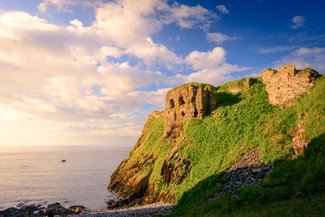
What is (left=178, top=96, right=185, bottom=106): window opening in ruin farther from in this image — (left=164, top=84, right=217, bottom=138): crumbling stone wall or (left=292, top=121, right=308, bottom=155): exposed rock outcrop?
(left=292, top=121, right=308, bottom=155): exposed rock outcrop

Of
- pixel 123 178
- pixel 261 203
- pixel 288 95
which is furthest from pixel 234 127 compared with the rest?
pixel 123 178

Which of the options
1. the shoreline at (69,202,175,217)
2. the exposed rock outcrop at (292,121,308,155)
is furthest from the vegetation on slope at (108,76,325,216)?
the shoreline at (69,202,175,217)

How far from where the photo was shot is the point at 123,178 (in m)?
80.2

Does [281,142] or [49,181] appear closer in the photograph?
[281,142]

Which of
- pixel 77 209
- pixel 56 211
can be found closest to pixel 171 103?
pixel 77 209

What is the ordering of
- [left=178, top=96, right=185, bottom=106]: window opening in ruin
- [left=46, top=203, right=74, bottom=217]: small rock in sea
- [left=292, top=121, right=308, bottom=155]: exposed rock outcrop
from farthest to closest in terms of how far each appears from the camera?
[left=178, top=96, right=185, bottom=106]: window opening in ruin, [left=46, top=203, right=74, bottom=217]: small rock in sea, [left=292, top=121, right=308, bottom=155]: exposed rock outcrop

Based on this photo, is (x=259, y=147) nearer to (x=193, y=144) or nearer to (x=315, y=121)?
(x=315, y=121)

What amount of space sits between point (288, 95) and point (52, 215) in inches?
1945

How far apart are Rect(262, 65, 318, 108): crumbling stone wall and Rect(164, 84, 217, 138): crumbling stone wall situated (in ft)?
39.8

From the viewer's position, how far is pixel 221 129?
53969mm

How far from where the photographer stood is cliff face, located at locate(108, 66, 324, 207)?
4259cm

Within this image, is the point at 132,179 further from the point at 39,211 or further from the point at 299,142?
the point at 299,142

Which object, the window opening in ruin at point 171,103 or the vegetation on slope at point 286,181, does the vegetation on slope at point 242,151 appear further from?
the window opening in ruin at point 171,103

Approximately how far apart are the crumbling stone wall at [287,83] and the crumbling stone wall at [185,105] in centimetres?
1214
